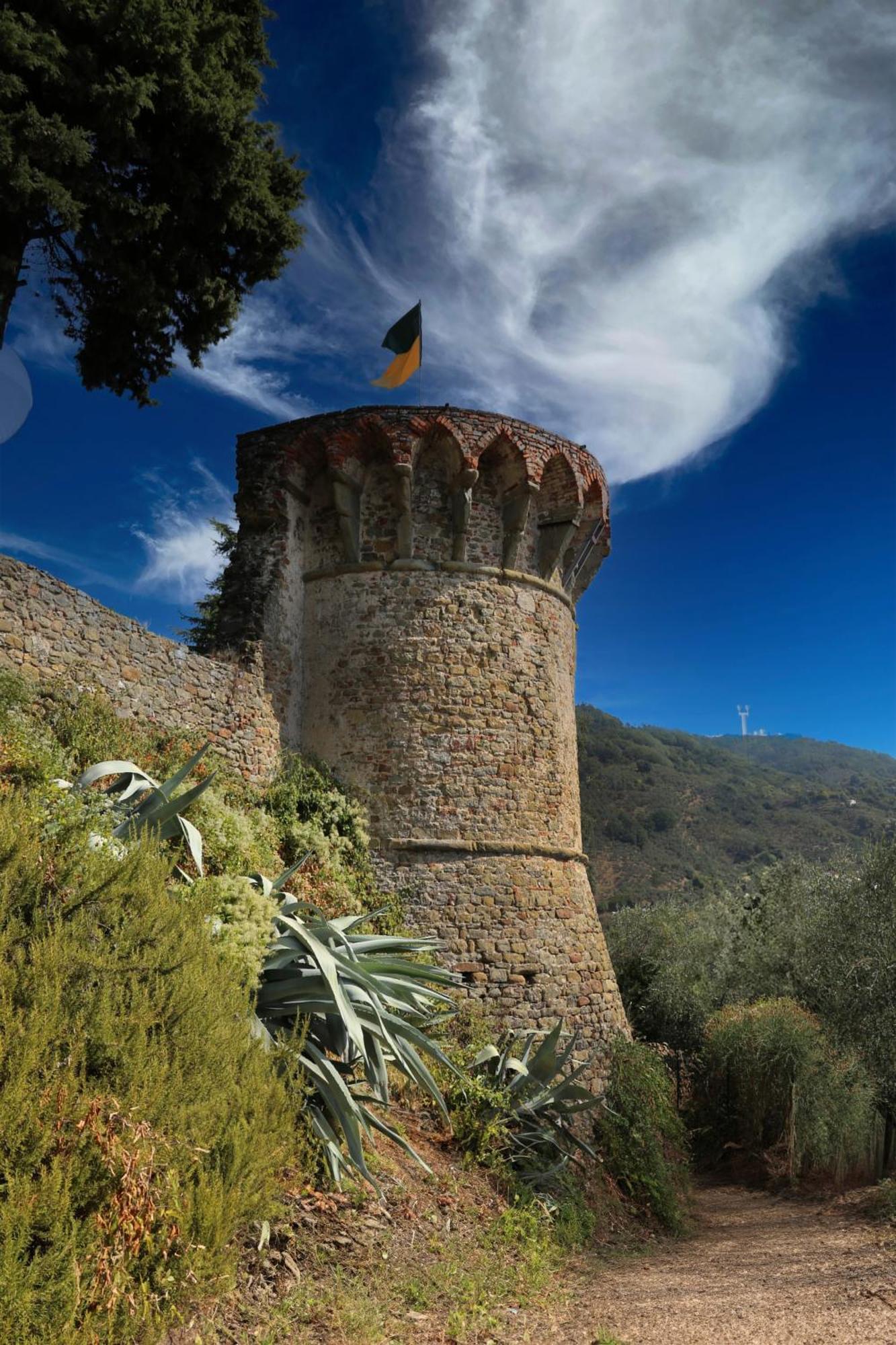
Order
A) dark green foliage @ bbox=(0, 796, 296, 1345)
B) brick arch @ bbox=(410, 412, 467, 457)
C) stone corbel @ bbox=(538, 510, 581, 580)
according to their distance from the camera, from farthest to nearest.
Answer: stone corbel @ bbox=(538, 510, 581, 580) < brick arch @ bbox=(410, 412, 467, 457) < dark green foliage @ bbox=(0, 796, 296, 1345)

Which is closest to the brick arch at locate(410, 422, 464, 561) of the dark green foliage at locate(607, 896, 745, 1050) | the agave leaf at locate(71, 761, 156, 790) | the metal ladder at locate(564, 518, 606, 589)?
the metal ladder at locate(564, 518, 606, 589)

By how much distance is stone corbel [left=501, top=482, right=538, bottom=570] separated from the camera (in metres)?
11.9

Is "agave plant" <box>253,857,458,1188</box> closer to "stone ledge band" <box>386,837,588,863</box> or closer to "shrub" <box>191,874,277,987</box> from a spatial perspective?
"shrub" <box>191,874,277,987</box>

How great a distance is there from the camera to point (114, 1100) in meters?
3.55

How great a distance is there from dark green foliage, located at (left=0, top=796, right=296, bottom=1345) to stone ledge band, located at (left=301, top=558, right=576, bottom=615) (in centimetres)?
730

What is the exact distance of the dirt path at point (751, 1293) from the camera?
5270 millimetres

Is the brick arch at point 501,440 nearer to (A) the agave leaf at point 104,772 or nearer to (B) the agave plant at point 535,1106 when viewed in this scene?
(A) the agave leaf at point 104,772

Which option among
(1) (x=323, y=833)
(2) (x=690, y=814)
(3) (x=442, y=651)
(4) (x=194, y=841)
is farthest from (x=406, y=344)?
(2) (x=690, y=814)

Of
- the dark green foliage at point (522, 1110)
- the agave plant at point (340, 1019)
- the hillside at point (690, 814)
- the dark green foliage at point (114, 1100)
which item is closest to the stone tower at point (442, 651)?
the dark green foliage at point (522, 1110)

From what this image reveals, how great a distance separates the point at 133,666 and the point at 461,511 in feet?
15.7

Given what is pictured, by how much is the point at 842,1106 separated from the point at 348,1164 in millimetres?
8900

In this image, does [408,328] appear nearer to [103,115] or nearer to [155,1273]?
[103,115]

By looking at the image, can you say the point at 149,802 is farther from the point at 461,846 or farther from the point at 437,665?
the point at 437,665

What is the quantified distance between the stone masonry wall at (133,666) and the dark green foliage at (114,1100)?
151 inches
